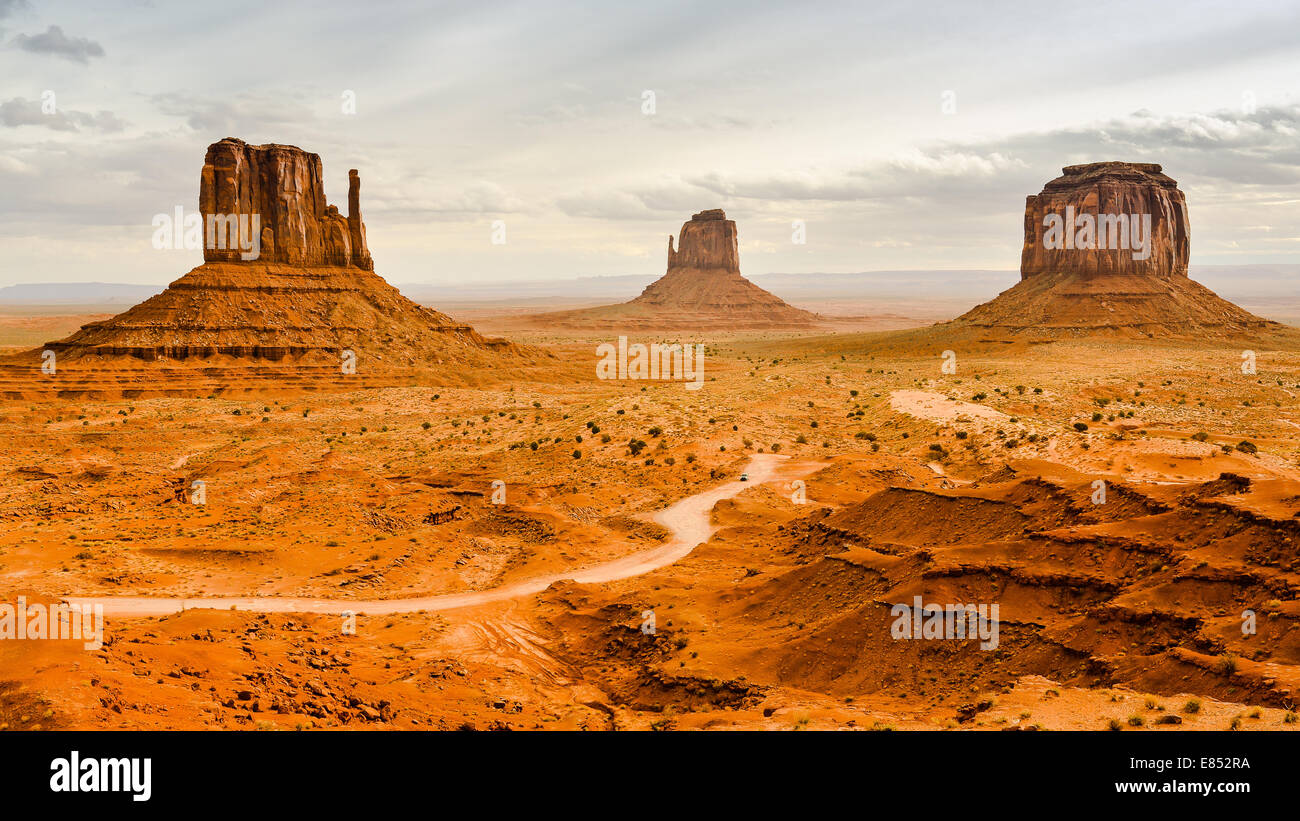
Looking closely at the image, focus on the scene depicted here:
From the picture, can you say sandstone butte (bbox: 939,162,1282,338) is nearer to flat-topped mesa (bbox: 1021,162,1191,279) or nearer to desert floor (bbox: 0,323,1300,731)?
flat-topped mesa (bbox: 1021,162,1191,279)

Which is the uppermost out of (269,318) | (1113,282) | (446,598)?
(1113,282)

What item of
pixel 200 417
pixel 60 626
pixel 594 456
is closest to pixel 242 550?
pixel 60 626

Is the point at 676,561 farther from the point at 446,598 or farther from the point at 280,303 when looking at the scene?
the point at 280,303

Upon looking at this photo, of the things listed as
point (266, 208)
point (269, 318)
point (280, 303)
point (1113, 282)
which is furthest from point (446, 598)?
point (1113, 282)

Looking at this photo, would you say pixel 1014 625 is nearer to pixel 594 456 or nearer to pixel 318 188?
pixel 594 456

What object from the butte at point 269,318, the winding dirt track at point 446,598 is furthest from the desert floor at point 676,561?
the butte at point 269,318

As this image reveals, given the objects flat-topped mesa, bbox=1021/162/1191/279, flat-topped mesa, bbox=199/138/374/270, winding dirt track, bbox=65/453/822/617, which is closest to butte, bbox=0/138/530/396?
flat-topped mesa, bbox=199/138/374/270

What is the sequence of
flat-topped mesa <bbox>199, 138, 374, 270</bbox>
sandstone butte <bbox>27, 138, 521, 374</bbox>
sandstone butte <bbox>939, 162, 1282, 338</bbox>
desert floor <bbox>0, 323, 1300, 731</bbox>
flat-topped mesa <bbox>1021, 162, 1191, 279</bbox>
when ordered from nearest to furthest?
desert floor <bbox>0, 323, 1300, 731</bbox>
sandstone butte <bbox>27, 138, 521, 374</bbox>
flat-topped mesa <bbox>199, 138, 374, 270</bbox>
sandstone butte <bbox>939, 162, 1282, 338</bbox>
flat-topped mesa <bbox>1021, 162, 1191, 279</bbox>
